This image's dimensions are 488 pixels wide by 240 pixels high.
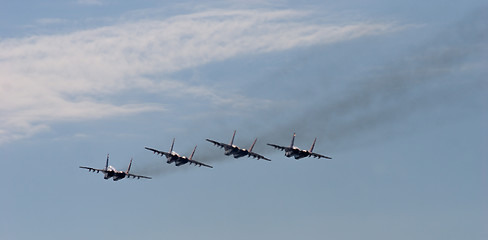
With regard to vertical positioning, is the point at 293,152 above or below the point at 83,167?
above

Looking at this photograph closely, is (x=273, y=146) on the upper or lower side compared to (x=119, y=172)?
upper

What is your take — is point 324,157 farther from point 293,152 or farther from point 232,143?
point 232,143

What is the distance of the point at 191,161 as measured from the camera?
200m

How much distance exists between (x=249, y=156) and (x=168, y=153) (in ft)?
56.6

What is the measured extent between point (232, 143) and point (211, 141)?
4.55 meters

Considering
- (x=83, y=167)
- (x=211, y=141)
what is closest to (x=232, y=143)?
(x=211, y=141)

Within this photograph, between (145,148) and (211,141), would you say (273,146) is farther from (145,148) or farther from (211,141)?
(145,148)

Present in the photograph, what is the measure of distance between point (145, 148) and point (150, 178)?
23.8 feet

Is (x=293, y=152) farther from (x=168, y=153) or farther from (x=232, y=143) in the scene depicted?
(x=168, y=153)

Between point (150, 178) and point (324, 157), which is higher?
point (324, 157)

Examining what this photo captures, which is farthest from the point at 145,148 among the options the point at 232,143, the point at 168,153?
the point at 232,143

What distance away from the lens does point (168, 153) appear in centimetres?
19712

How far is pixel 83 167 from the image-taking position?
199 meters

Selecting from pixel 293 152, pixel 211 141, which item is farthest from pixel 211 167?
pixel 293 152
